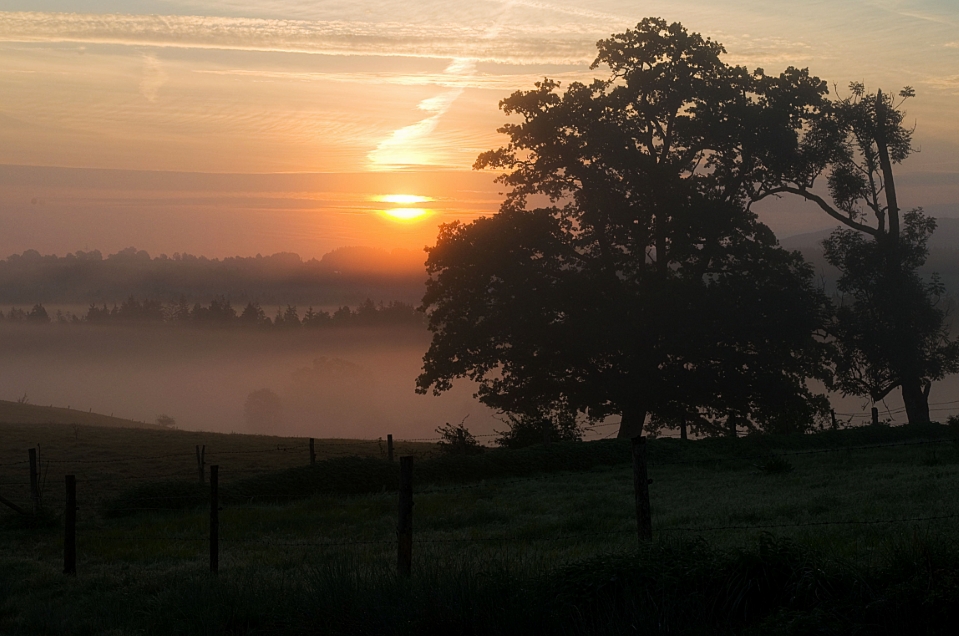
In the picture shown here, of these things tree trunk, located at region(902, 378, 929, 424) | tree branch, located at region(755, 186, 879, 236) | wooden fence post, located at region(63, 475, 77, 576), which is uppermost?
tree branch, located at region(755, 186, 879, 236)

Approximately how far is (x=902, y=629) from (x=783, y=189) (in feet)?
123

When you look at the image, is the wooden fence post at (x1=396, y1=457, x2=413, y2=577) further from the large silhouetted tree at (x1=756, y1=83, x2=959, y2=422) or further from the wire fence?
the large silhouetted tree at (x1=756, y1=83, x2=959, y2=422)

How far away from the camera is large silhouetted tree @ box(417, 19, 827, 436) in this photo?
1490 inches

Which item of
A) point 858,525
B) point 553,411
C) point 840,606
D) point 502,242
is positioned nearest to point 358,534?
point 858,525

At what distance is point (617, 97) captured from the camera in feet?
131

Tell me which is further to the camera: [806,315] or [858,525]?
[806,315]

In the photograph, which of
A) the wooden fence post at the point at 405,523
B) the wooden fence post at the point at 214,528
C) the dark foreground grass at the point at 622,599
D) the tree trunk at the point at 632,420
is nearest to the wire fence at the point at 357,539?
the wooden fence post at the point at 214,528

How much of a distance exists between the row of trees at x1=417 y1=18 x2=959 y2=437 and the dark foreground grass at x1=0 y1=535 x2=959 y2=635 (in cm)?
2756

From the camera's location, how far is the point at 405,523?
35.0ft

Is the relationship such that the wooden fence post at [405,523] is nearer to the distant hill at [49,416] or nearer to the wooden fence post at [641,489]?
the wooden fence post at [641,489]

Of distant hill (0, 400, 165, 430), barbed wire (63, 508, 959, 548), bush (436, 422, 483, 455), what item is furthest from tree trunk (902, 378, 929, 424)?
distant hill (0, 400, 165, 430)

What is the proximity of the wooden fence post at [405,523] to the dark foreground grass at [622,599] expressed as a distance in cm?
55

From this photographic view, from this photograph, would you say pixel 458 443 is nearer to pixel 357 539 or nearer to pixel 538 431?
pixel 538 431

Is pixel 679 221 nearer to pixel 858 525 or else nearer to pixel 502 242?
pixel 502 242
